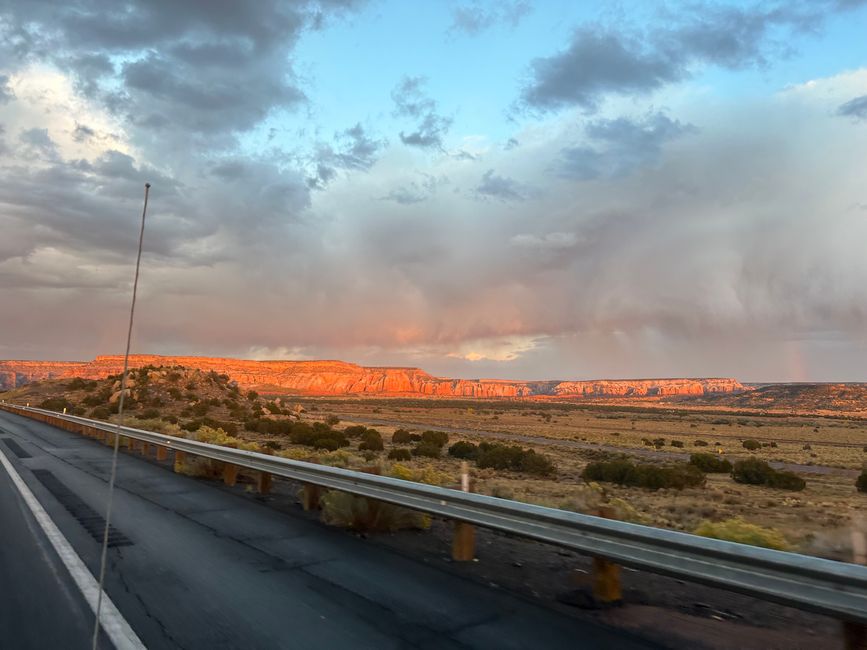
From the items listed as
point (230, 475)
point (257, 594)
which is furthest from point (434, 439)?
point (257, 594)

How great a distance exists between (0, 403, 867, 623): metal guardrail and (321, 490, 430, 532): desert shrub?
0.59m

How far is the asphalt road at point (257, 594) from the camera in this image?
4512 mm

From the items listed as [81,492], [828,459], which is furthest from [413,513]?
[828,459]

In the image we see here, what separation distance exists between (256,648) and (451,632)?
1.49 m

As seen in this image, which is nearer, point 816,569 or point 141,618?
point 816,569

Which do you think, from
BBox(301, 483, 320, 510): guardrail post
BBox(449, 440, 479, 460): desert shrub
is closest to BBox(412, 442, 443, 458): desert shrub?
BBox(449, 440, 479, 460): desert shrub

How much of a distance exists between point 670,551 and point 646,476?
18.4m

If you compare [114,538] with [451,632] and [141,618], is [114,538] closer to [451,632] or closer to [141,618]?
[141,618]

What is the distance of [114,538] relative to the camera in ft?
24.8

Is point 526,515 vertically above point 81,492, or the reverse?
point 526,515

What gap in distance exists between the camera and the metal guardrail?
3.78m

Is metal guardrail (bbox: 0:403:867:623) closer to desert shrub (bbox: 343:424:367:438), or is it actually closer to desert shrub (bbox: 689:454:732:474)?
desert shrub (bbox: 689:454:732:474)

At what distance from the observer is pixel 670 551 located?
4.76 metres

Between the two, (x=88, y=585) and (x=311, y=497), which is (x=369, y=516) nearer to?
(x=311, y=497)
